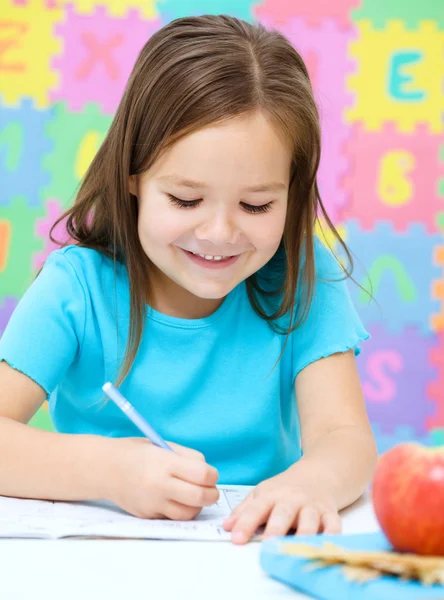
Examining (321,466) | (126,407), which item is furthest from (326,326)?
(126,407)

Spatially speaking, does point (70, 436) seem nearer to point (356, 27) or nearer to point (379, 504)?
point (379, 504)

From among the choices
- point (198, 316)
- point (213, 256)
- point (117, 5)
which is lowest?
point (198, 316)

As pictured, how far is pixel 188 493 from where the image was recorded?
0.69m

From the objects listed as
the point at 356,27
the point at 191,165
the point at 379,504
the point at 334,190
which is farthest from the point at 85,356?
the point at 356,27

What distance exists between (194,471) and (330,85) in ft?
5.78

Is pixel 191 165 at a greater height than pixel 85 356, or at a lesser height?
greater

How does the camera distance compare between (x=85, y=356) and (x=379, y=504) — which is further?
(x=85, y=356)

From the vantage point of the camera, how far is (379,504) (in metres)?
0.55

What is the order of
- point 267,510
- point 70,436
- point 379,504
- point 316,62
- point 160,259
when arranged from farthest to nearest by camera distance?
point 316,62 → point 160,259 → point 70,436 → point 267,510 → point 379,504

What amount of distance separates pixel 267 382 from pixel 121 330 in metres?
0.18

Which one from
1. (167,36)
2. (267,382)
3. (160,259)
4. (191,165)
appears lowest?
(267,382)

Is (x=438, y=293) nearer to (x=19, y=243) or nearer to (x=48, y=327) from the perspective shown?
(x=19, y=243)

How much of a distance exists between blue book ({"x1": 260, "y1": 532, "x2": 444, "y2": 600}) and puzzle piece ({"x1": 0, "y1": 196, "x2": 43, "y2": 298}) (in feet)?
6.07

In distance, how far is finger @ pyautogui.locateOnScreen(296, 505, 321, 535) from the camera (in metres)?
0.66
